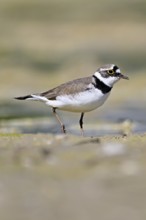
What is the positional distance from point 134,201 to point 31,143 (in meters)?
2.70

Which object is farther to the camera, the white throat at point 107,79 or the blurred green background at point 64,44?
the blurred green background at point 64,44

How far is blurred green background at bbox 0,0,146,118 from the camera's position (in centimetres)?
1912

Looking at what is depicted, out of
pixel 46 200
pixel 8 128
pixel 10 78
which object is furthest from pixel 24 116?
pixel 46 200

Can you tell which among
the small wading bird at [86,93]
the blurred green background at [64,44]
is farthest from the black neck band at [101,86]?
the blurred green background at [64,44]

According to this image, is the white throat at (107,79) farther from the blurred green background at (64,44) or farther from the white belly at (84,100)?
the blurred green background at (64,44)

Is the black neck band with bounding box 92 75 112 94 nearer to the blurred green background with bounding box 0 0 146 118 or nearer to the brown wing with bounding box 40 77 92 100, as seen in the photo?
the brown wing with bounding box 40 77 92 100


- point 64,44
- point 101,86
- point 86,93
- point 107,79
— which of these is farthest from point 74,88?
point 64,44

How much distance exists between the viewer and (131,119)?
15.0 meters

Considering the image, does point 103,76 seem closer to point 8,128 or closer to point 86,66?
point 8,128

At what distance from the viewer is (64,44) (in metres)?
23.7

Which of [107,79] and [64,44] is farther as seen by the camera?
[64,44]

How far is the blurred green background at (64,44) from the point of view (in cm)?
1912

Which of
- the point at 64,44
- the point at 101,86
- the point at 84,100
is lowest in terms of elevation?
the point at 64,44

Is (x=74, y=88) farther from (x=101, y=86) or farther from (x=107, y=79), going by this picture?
(x=107, y=79)
